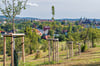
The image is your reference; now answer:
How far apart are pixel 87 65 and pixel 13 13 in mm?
4790

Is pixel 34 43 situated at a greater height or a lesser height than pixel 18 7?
lesser

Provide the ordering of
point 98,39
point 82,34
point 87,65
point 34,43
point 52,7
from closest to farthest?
point 87,65
point 52,7
point 82,34
point 98,39
point 34,43

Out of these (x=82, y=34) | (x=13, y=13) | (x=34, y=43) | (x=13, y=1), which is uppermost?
(x=13, y=1)

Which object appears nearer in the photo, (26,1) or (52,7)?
(26,1)

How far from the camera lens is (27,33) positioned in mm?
32156

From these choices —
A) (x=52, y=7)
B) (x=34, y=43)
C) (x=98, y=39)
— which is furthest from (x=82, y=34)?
(x=52, y=7)

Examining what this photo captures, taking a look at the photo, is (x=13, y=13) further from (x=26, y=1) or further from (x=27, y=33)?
(x=27, y=33)

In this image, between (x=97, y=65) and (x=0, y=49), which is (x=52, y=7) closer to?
(x=97, y=65)

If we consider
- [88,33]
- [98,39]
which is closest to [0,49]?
[88,33]

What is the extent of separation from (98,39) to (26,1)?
933 inches

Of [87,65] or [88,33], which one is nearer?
[87,65]

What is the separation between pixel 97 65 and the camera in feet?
32.0

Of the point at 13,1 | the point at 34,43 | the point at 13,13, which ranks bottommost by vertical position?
the point at 34,43

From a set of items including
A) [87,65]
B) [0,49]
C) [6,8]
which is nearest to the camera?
[6,8]
